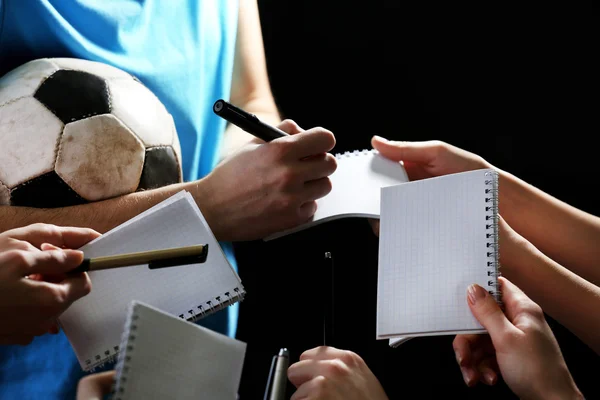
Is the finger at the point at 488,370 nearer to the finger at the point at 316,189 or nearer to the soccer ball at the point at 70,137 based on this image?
the finger at the point at 316,189

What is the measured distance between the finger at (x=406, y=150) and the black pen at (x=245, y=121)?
168mm

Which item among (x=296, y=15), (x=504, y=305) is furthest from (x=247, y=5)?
(x=504, y=305)

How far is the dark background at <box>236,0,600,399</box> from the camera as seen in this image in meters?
1.29

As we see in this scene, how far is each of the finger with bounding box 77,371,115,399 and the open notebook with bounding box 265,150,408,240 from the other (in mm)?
398

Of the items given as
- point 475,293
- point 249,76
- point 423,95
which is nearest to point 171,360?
point 475,293

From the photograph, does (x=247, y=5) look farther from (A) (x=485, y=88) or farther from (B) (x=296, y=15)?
(A) (x=485, y=88)

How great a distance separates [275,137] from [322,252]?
1.28ft

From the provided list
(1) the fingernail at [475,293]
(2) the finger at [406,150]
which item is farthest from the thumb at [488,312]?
(2) the finger at [406,150]

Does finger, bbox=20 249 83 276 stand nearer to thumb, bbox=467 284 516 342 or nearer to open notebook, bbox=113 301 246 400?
open notebook, bbox=113 301 246 400

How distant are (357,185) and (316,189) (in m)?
0.08

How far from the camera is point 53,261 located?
0.66m

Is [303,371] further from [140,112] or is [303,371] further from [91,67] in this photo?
[91,67]

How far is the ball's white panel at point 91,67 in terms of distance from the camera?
0.94m

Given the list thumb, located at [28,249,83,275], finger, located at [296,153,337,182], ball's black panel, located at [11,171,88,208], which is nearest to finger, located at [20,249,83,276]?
thumb, located at [28,249,83,275]
